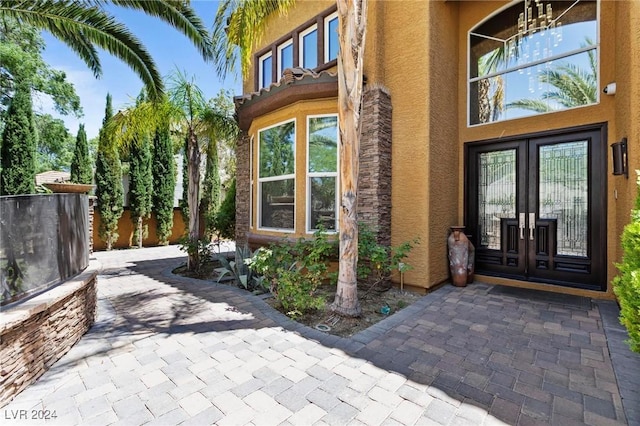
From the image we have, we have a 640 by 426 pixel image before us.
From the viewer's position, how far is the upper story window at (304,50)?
7.61m

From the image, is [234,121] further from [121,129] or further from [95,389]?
[95,389]

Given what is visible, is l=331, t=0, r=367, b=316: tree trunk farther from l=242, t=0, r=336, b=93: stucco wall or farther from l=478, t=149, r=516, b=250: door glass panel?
l=478, t=149, r=516, b=250: door glass panel

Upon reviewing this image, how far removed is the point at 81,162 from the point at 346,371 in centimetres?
1527

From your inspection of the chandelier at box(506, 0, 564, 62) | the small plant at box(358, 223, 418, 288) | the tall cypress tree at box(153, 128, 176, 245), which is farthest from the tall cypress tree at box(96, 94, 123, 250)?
the chandelier at box(506, 0, 564, 62)

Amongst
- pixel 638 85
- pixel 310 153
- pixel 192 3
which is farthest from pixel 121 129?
pixel 638 85

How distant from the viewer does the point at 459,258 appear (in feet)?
21.3

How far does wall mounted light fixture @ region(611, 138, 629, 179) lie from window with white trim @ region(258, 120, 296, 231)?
6.03 m

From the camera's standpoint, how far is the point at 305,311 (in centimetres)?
494

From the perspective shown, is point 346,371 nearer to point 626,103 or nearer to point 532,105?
point 626,103

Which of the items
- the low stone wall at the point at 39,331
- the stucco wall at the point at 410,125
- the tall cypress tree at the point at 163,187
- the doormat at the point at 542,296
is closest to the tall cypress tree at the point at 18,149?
the tall cypress tree at the point at 163,187

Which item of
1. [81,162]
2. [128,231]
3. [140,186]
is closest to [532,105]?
[140,186]

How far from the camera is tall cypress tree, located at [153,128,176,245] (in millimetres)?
14883

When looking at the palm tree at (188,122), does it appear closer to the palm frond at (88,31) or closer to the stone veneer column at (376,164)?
the palm frond at (88,31)

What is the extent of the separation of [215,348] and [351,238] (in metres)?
2.46
